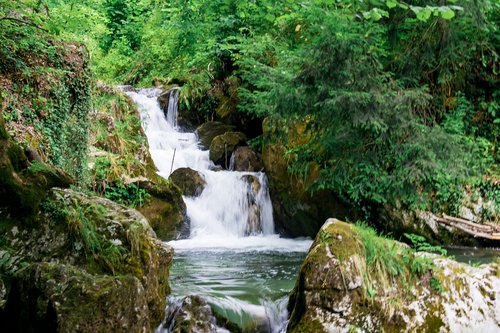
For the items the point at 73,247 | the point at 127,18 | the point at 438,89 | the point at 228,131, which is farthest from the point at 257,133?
the point at 127,18

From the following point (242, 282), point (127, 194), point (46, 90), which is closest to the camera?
point (242, 282)

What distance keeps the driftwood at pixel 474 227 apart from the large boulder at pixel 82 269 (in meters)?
6.01

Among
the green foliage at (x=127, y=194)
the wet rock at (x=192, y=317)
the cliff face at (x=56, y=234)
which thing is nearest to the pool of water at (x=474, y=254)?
the wet rock at (x=192, y=317)

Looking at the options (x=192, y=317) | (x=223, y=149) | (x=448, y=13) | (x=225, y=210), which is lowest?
(x=192, y=317)

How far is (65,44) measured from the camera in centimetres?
759

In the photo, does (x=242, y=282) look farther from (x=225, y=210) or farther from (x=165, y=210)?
(x=225, y=210)

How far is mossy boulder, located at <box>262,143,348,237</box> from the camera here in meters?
9.41

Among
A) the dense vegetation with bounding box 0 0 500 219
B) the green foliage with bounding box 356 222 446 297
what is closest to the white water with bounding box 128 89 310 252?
the dense vegetation with bounding box 0 0 500 219

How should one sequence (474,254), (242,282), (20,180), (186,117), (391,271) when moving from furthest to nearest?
1. (186,117)
2. (474,254)
3. (242,282)
4. (391,271)
5. (20,180)

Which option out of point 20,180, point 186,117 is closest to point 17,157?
point 20,180

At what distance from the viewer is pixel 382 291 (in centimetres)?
450

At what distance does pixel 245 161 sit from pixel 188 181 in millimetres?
1909

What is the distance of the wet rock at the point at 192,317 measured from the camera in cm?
456

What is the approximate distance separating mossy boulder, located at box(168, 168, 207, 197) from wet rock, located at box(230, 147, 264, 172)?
4.63ft
